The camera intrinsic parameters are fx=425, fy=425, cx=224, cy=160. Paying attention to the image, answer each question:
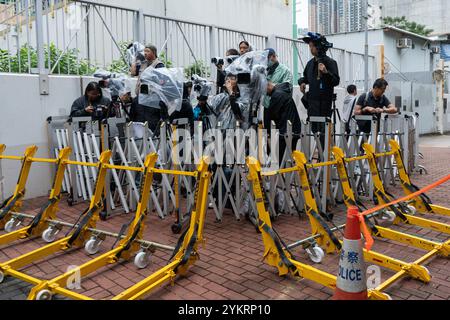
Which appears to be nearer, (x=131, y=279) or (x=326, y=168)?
(x=131, y=279)

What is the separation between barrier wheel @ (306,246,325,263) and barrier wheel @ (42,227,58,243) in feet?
9.41

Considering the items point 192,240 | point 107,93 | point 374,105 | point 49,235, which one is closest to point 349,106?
point 374,105

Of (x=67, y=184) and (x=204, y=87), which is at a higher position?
(x=204, y=87)

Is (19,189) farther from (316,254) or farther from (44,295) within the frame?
(316,254)

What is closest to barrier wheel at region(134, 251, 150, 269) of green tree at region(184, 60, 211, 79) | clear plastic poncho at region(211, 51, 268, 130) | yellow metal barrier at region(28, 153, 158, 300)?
yellow metal barrier at region(28, 153, 158, 300)

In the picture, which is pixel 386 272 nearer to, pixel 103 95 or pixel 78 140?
pixel 78 140

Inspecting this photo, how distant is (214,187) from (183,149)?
71 centimetres

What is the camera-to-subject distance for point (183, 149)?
5.94 metres

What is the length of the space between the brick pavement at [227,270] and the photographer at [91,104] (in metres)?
1.87

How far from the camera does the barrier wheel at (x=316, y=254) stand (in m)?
4.04

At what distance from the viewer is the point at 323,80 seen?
6.21 m

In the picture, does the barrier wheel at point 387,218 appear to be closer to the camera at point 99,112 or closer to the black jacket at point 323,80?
the black jacket at point 323,80

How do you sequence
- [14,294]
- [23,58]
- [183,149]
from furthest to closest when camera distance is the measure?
[23,58] → [183,149] → [14,294]

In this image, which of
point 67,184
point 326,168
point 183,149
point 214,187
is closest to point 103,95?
point 67,184
